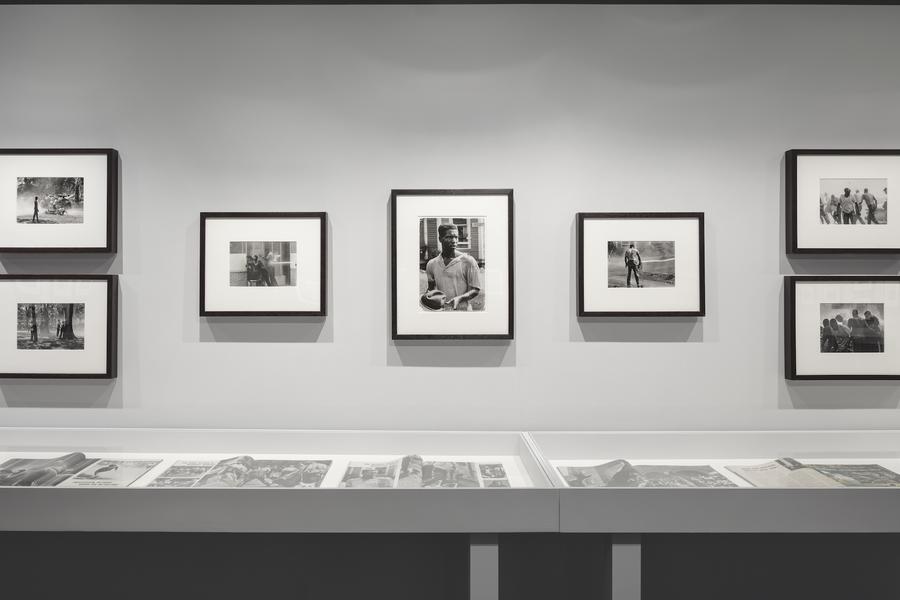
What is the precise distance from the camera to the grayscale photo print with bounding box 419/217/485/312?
173cm

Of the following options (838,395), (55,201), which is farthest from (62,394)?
(838,395)

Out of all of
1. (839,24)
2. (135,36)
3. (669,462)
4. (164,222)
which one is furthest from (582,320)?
(135,36)

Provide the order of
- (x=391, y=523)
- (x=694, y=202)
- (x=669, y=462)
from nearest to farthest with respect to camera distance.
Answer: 1. (x=391, y=523)
2. (x=669, y=462)
3. (x=694, y=202)

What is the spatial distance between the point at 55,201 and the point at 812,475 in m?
2.45

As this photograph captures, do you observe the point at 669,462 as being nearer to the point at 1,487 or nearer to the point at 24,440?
the point at 1,487

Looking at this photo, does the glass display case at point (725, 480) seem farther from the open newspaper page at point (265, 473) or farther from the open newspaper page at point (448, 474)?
the open newspaper page at point (265, 473)

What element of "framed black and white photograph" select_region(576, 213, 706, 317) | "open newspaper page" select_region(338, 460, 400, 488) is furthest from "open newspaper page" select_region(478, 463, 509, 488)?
"framed black and white photograph" select_region(576, 213, 706, 317)

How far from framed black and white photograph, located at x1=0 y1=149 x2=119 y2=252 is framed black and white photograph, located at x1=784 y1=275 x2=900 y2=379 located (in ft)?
7.48

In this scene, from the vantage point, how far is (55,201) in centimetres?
173

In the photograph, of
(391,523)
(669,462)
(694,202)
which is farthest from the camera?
(694,202)

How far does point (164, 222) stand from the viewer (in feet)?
5.76

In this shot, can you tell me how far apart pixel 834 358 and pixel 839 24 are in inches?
44.1
